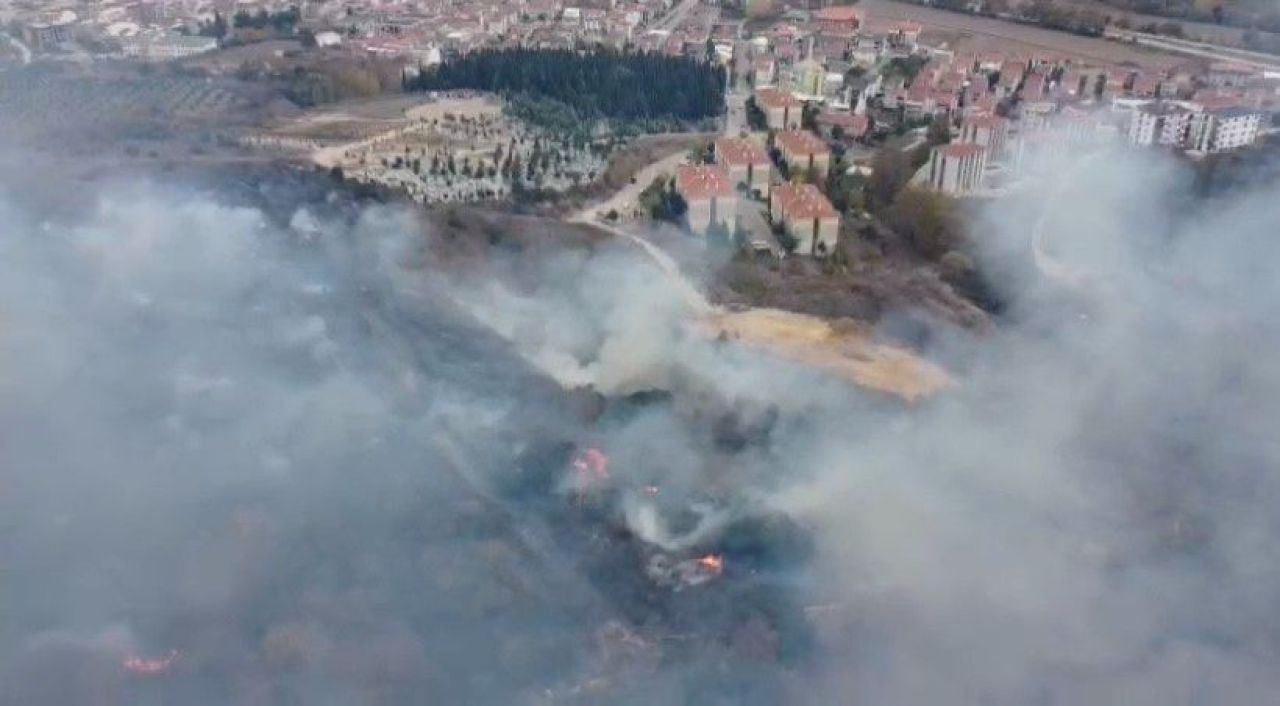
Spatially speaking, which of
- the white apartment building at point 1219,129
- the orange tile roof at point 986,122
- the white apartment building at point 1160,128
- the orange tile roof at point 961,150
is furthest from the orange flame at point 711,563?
the white apartment building at point 1219,129

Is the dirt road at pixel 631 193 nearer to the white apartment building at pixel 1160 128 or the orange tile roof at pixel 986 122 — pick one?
the orange tile roof at pixel 986 122

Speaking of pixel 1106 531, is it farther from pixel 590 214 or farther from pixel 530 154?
pixel 530 154

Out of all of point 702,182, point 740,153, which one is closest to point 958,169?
point 740,153

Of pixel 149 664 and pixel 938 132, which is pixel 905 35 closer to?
pixel 938 132

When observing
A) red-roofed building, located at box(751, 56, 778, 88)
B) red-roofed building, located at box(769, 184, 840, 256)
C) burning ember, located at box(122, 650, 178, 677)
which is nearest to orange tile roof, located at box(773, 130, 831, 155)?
red-roofed building, located at box(769, 184, 840, 256)

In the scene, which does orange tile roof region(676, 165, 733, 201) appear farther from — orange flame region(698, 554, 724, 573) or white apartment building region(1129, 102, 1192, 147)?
orange flame region(698, 554, 724, 573)

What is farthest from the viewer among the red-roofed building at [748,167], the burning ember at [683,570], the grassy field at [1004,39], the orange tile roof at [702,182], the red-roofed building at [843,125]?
the grassy field at [1004,39]
